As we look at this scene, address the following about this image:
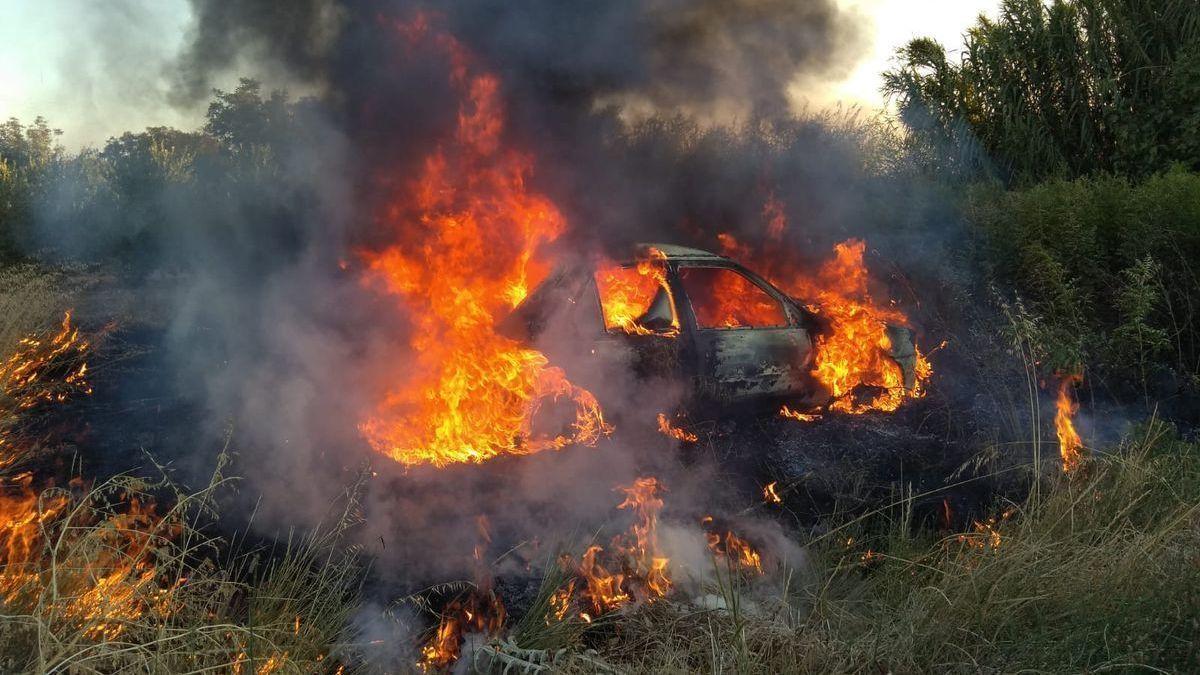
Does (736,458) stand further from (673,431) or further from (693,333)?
(693,333)

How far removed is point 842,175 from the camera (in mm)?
9602

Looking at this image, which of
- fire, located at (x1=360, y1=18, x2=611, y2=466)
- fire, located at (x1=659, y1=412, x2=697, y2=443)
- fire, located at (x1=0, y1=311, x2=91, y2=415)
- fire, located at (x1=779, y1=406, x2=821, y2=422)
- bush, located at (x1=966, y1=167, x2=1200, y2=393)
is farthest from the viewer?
bush, located at (x1=966, y1=167, x2=1200, y2=393)

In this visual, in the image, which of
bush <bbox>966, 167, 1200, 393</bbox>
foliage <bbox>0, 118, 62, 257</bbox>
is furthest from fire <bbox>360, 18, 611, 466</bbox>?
foliage <bbox>0, 118, 62, 257</bbox>

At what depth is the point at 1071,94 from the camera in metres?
12.1

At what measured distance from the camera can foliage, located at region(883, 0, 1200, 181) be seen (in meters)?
11.0

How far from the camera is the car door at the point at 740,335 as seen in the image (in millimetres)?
5520

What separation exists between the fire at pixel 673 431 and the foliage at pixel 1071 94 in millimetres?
8913

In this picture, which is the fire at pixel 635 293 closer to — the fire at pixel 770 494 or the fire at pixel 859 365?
the fire at pixel 770 494

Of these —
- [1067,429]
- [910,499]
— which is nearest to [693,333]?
[910,499]

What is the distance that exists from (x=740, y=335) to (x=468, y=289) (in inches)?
81.3

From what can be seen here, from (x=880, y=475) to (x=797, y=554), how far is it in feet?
4.49

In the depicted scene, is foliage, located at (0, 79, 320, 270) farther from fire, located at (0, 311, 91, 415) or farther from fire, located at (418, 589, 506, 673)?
fire, located at (418, 589, 506, 673)

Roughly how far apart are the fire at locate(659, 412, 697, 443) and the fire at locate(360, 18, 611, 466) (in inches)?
18.3

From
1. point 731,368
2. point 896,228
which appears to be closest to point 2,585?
point 731,368
